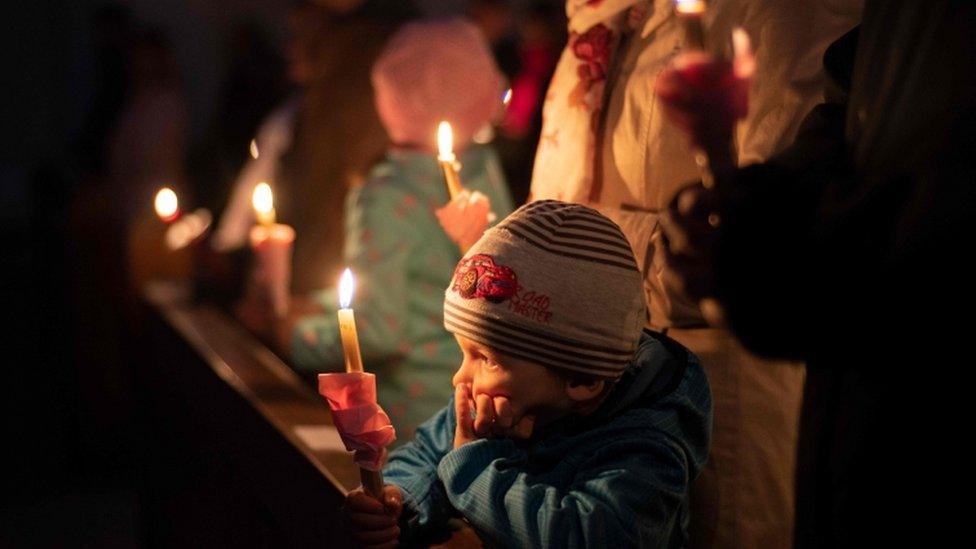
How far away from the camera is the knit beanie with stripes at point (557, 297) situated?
191cm

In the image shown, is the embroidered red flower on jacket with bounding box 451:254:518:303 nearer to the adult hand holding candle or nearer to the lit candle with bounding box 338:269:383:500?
the lit candle with bounding box 338:269:383:500

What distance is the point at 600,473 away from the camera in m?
1.87

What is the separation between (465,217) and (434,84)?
128 centimetres

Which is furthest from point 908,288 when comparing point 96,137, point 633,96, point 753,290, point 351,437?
point 96,137

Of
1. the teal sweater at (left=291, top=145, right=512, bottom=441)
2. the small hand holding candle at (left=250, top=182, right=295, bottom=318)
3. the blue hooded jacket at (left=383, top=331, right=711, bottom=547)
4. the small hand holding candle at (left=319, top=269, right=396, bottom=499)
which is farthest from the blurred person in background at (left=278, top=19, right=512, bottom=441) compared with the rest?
the small hand holding candle at (left=319, top=269, right=396, bottom=499)

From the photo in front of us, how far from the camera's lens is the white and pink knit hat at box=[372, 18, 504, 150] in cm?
369

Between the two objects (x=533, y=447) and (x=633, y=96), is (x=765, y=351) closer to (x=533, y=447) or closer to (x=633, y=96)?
(x=533, y=447)

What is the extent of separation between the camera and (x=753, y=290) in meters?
1.42

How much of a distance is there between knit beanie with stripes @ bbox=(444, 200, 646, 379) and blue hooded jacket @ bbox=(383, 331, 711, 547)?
3.2 inches

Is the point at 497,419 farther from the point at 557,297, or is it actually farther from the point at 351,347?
the point at 351,347

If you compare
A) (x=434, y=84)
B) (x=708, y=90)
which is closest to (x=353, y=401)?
(x=708, y=90)

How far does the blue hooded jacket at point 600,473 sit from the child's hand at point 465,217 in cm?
52

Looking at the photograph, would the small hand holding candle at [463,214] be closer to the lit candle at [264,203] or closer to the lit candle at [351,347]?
the lit candle at [351,347]

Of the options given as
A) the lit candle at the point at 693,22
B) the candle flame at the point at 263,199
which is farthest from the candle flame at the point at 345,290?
the candle flame at the point at 263,199
